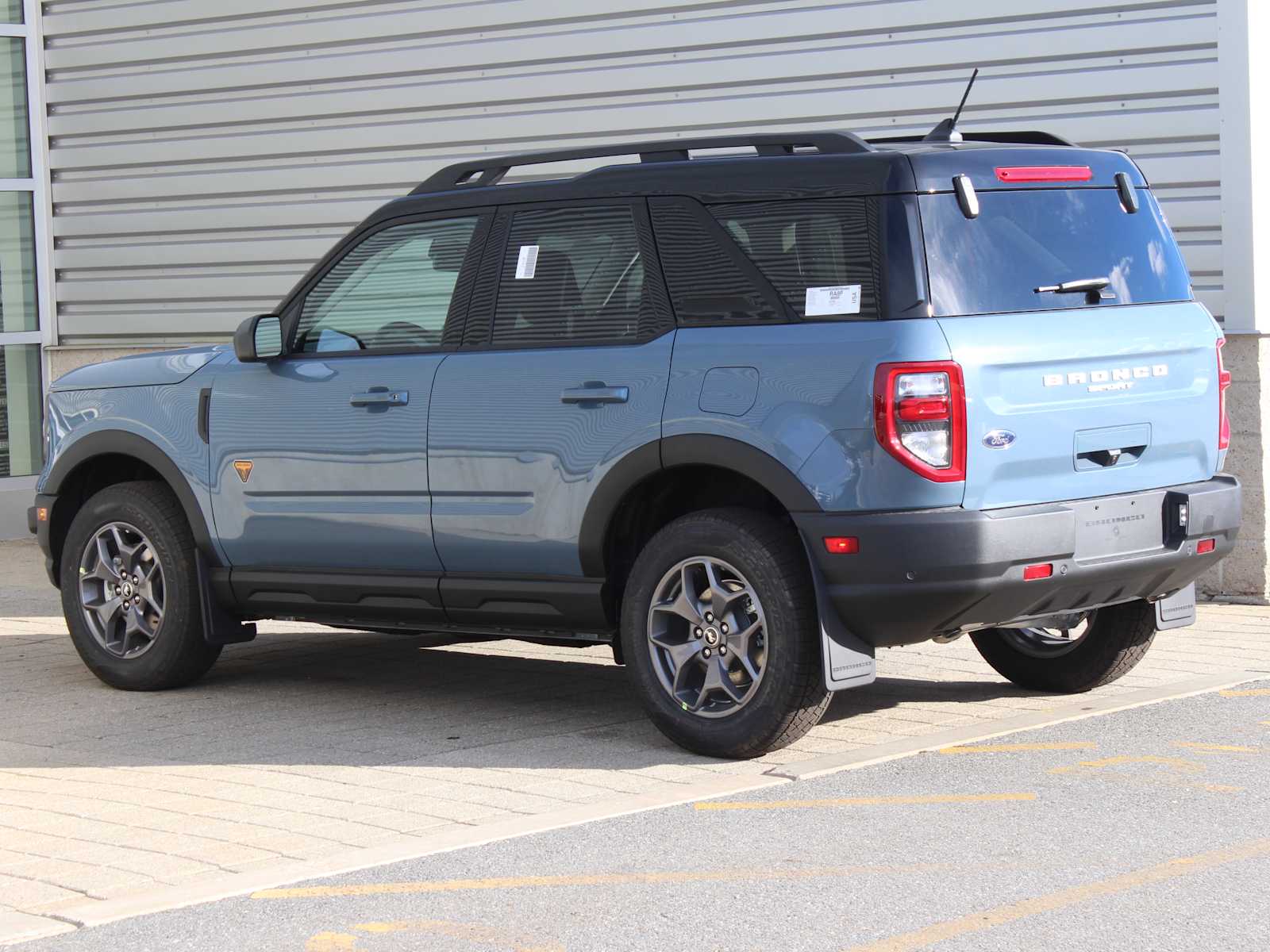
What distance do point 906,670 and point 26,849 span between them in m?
3.85

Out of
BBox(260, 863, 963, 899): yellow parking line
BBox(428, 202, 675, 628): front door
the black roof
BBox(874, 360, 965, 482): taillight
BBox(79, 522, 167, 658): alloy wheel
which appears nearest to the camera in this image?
BBox(260, 863, 963, 899): yellow parking line

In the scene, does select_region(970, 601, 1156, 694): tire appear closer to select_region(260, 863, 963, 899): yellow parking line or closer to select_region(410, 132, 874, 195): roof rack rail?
select_region(410, 132, 874, 195): roof rack rail

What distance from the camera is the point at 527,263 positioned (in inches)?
269

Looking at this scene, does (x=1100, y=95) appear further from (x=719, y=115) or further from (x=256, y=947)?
(x=256, y=947)

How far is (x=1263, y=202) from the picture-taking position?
9.66m

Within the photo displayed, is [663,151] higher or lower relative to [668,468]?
higher

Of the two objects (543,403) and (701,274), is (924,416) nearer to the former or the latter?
(701,274)

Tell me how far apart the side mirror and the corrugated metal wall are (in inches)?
171

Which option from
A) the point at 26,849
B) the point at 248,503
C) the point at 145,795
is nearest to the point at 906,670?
the point at 248,503

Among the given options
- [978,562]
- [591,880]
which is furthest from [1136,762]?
[591,880]

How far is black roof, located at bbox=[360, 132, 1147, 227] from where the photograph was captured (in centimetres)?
606

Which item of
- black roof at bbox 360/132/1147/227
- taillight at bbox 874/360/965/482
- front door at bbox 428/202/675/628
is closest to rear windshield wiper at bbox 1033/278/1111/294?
black roof at bbox 360/132/1147/227

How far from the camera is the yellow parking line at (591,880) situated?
4.80 metres

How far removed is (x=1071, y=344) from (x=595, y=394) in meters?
1.52
